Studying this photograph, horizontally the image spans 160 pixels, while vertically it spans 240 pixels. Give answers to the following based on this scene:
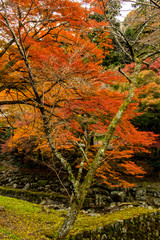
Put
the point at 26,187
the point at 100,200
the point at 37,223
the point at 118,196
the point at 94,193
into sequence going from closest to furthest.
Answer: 1. the point at 37,223
2. the point at 100,200
3. the point at 118,196
4. the point at 94,193
5. the point at 26,187

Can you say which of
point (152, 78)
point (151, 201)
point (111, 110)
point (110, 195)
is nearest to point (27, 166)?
point (110, 195)

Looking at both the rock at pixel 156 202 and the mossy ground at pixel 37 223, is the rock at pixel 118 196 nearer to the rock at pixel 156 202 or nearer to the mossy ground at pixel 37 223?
the rock at pixel 156 202

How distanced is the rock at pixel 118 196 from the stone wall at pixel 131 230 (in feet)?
12.1

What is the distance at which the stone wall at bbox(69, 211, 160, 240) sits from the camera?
3.37 meters

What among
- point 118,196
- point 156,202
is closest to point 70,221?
point 118,196

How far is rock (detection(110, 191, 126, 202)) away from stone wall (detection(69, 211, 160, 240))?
3.67 meters

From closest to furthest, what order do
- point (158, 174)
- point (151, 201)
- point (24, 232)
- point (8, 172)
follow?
point (24, 232) < point (151, 201) < point (158, 174) < point (8, 172)

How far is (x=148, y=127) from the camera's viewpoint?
459 inches

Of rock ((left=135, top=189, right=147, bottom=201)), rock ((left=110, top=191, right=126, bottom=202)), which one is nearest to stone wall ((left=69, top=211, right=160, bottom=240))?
rock ((left=110, top=191, right=126, bottom=202))

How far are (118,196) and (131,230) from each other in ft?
14.6

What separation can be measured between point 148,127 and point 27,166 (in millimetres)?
10069

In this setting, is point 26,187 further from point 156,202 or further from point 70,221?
point 70,221

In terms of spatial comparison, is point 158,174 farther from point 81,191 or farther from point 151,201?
point 81,191

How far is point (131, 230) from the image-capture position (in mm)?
3977
